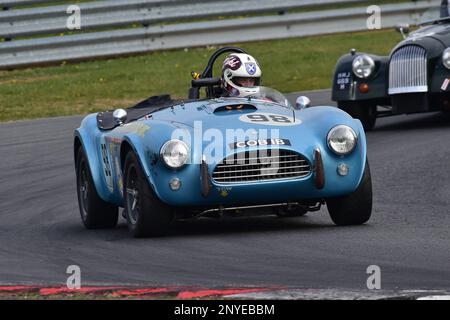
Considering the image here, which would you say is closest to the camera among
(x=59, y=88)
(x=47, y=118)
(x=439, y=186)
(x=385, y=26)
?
(x=439, y=186)

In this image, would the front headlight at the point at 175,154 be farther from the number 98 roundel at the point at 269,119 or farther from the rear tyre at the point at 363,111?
the rear tyre at the point at 363,111

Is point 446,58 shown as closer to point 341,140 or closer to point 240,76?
point 240,76

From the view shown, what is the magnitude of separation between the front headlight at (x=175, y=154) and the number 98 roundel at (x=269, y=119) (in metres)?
0.53

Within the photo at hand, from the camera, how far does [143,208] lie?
8797 mm

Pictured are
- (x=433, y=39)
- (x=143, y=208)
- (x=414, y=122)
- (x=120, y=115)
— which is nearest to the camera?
(x=143, y=208)

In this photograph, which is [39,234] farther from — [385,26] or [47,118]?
[385,26]

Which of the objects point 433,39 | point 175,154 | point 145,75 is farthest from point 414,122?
point 175,154

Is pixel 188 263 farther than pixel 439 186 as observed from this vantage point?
No

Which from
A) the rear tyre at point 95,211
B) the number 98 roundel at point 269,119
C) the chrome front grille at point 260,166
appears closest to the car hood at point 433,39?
the rear tyre at point 95,211

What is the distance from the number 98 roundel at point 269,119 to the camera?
8.93m

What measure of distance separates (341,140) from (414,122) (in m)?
7.30

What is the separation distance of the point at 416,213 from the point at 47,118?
8.51 meters
